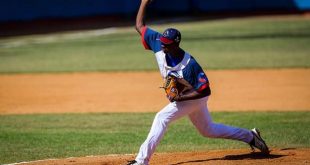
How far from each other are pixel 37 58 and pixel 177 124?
1179 centimetres

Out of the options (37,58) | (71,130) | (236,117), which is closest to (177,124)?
(236,117)

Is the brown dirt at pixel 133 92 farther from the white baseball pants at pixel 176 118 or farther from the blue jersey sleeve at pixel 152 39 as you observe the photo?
the blue jersey sleeve at pixel 152 39

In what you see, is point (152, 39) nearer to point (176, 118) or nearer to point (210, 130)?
point (176, 118)

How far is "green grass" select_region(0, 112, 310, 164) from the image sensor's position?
986cm

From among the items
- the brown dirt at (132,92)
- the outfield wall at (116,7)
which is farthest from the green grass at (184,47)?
the outfield wall at (116,7)

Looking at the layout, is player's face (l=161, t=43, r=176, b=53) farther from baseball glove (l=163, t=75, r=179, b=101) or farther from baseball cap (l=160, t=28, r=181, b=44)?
baseball glove (l=163, t=75, r=179, b=101)

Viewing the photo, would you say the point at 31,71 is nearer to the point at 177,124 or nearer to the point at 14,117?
the point at 14,117

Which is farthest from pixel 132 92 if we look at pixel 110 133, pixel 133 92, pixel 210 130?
pixel 210 130

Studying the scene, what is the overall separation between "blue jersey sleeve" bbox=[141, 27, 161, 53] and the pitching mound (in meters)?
1.49

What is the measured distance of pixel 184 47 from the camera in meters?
24.8

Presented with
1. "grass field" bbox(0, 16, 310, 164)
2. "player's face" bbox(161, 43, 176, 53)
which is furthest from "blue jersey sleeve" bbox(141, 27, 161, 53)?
"grass field" bbox(0, 16, 310, 164)

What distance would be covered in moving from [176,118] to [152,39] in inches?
41.2

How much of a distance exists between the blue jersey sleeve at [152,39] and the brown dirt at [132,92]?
527cm

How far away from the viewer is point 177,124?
12180 millimetres
